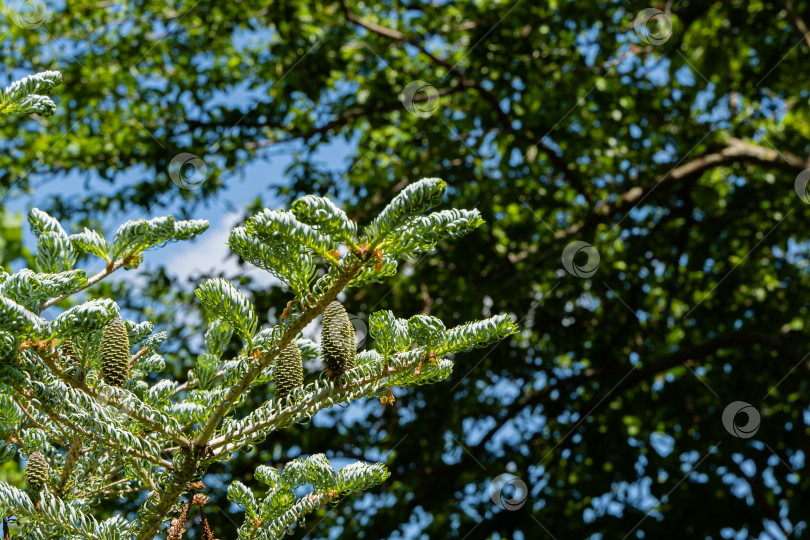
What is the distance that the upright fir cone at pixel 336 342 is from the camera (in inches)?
47.0

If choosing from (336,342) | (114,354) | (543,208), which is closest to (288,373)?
(336,342)

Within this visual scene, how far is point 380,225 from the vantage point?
3.46ft

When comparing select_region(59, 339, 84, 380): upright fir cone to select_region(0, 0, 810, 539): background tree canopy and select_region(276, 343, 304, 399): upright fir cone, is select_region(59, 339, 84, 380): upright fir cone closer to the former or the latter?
select_region(276, 343, 304, 399): upright fir cone

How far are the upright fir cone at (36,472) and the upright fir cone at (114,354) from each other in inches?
9.8

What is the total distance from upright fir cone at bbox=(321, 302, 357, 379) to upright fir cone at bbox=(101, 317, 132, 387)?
1.00ft

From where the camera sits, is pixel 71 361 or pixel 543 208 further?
pixel 543 208

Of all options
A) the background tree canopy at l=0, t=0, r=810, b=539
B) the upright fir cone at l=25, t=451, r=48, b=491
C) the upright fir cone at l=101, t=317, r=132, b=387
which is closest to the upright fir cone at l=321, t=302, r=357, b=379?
the upright fir cone at l=101, t=317, r=132, b=387

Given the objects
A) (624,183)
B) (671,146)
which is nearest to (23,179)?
(624,183)

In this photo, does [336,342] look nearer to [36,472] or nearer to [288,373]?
[288,373]

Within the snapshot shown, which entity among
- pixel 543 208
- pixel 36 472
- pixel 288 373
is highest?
pixel 288 373

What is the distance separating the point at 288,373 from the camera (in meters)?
1.25

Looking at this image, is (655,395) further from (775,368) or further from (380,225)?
(380,225)

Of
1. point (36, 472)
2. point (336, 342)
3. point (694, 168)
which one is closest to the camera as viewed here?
point (336, 342)

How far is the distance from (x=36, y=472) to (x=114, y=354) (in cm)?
29
